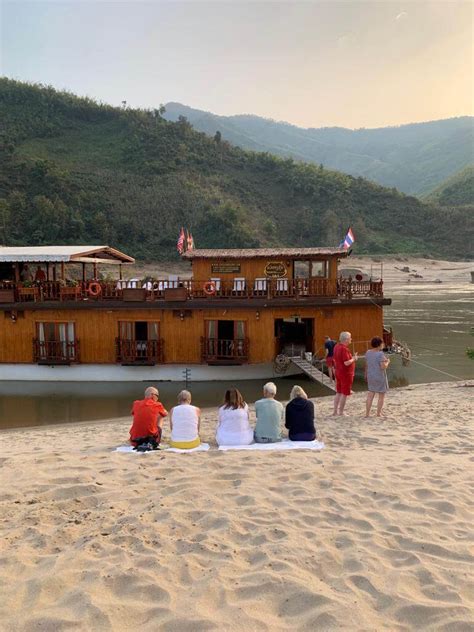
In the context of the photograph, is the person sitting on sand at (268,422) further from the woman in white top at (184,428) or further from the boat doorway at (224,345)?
the boat doorway at (224,345)

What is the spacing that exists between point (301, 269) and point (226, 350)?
4.30 metres

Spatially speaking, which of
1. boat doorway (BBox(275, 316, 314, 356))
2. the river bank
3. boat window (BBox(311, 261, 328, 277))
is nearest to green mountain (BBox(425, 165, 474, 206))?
the river bank

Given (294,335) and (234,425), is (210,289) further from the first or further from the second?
(234,425)

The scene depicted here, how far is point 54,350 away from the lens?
18.2 meters

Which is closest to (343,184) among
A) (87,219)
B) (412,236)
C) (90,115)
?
(412,236)

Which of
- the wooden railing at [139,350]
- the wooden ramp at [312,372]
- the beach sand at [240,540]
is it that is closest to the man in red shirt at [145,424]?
the beach sand at [240,540]

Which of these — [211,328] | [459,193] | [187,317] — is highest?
[459,193]

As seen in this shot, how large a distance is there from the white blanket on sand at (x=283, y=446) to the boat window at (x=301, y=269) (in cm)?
1123

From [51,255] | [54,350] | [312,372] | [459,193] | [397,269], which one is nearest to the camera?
[312,372]

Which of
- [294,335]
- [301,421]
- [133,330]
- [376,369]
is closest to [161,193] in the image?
[294,335]

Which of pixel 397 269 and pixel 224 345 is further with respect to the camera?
pixel 397 269

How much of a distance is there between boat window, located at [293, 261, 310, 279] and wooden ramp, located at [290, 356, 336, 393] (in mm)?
3163

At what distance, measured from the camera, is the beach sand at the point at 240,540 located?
138 inches

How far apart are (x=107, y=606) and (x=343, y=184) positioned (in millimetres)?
88509
